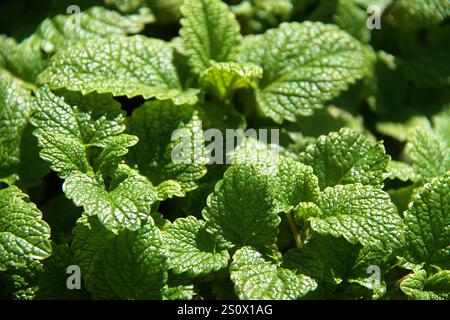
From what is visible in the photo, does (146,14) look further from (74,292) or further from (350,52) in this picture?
(74,292)

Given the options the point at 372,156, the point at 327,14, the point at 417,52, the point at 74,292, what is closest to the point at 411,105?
the point at 417,52

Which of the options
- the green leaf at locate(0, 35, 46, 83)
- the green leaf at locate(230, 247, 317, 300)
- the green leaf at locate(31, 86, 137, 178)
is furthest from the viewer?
the green leaf at locate(0, 35, 46, 83)

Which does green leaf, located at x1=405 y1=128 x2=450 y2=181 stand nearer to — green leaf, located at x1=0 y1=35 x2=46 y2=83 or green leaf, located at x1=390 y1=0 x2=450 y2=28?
green leaf, located at x1=390 y1=0 x2=450 y2=28

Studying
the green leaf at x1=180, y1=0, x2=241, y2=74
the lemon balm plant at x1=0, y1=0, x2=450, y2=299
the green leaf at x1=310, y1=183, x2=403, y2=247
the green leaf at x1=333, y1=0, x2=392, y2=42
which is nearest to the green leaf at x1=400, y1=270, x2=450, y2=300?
the lemon balm plant at x1=0, y1=0, x2=450, y2=299

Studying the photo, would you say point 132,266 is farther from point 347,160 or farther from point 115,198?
point 347,160

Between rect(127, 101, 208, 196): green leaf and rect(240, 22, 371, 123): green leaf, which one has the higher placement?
rect(240, 22, 371, 123): green leaf

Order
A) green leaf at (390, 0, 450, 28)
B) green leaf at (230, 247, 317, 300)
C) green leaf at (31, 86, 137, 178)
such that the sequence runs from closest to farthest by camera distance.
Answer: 1. green leaf at (230, 247, 317, 300)
2. green leaf at (31, 86, 137, 178)
3. green leaf at (390, 0, 450, 28)

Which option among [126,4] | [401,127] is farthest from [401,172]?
[126,4]
